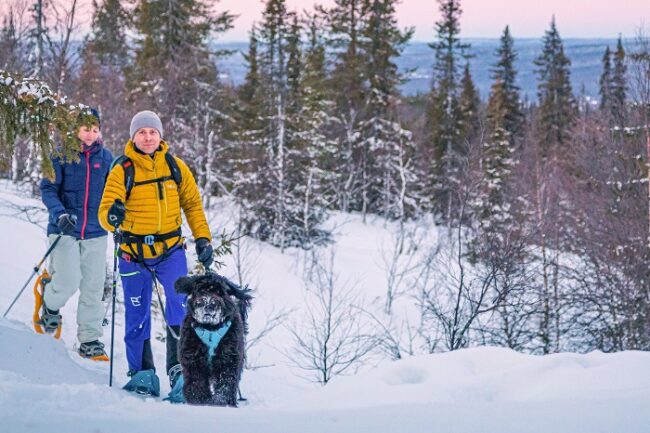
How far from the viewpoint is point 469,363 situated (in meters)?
5.79

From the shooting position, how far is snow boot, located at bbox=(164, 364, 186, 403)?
4.58 m

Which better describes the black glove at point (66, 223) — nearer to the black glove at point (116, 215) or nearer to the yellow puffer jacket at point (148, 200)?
the yellow puffer jacket at point (148, 200)

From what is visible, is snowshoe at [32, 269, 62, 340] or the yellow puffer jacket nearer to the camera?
the yellow puffer jacket

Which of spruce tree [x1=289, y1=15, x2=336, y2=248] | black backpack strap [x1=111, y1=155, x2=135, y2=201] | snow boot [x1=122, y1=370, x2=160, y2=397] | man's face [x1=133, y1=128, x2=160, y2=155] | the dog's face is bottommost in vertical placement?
snow boot [x1=122, y1=370, x2=160, y2=397]

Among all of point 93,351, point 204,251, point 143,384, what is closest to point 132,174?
point 204,251

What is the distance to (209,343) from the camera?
4348 millimetres

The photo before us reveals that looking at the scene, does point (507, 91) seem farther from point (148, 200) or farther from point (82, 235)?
point (148, 200)

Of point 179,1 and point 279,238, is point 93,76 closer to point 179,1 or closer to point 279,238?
point 179,1

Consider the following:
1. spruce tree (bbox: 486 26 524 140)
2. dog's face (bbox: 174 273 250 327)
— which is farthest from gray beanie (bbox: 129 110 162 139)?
spruce tree (bbox: 486 26 524 140)

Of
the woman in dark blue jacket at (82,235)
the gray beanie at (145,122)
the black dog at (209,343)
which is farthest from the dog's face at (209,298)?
the woman in dark blue jacket at (82,235)

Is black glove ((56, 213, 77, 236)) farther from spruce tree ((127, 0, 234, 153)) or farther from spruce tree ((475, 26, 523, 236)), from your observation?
spruce tree ((475, 26, 523, 236))

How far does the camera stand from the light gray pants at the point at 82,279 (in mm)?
5875

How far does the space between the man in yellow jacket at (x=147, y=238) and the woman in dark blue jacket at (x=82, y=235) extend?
1015 mm

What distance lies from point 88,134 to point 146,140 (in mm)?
1216
